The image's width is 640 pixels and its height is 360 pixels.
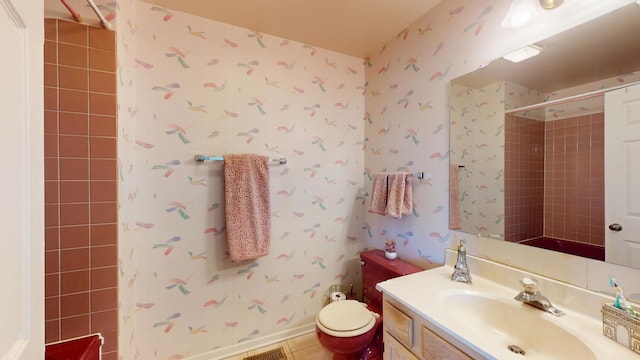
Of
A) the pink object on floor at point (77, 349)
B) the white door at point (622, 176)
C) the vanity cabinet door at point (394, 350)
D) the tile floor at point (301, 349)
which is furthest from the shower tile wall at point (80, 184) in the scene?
the white door at point (622, 176)

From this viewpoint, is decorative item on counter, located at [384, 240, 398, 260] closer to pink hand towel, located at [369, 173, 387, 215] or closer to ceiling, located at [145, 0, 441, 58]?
pink hand towel, located at [369, 173, 387, 215]

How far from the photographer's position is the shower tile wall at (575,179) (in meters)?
0.98

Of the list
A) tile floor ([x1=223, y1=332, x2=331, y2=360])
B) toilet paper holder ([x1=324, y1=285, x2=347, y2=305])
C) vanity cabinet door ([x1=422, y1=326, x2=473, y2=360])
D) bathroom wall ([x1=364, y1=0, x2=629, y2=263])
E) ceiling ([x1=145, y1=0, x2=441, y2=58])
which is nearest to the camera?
A: vanity cabinet door ([x1=422, y1=326, x2=473, y2=360])

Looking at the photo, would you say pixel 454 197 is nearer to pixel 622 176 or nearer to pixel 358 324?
pixel 622 176

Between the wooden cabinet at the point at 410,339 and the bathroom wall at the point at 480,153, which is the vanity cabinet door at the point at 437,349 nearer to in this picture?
the wooden cabinet at the point at 410,339

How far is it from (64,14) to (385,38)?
1.90m

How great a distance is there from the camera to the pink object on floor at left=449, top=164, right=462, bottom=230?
1.46m

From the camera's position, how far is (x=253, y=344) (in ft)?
6.06

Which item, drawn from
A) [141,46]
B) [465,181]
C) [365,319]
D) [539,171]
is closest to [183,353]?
[365,319]

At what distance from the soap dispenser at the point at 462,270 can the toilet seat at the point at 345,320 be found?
589mm

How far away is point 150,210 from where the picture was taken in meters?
1.56

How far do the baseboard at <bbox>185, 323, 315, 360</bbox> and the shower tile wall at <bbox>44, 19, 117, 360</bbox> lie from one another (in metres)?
0.65

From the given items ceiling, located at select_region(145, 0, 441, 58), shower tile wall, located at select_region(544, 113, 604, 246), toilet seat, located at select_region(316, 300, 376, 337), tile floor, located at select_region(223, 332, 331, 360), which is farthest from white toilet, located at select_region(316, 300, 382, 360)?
ceiling, located at select_region(145, 0, 441, 58)
